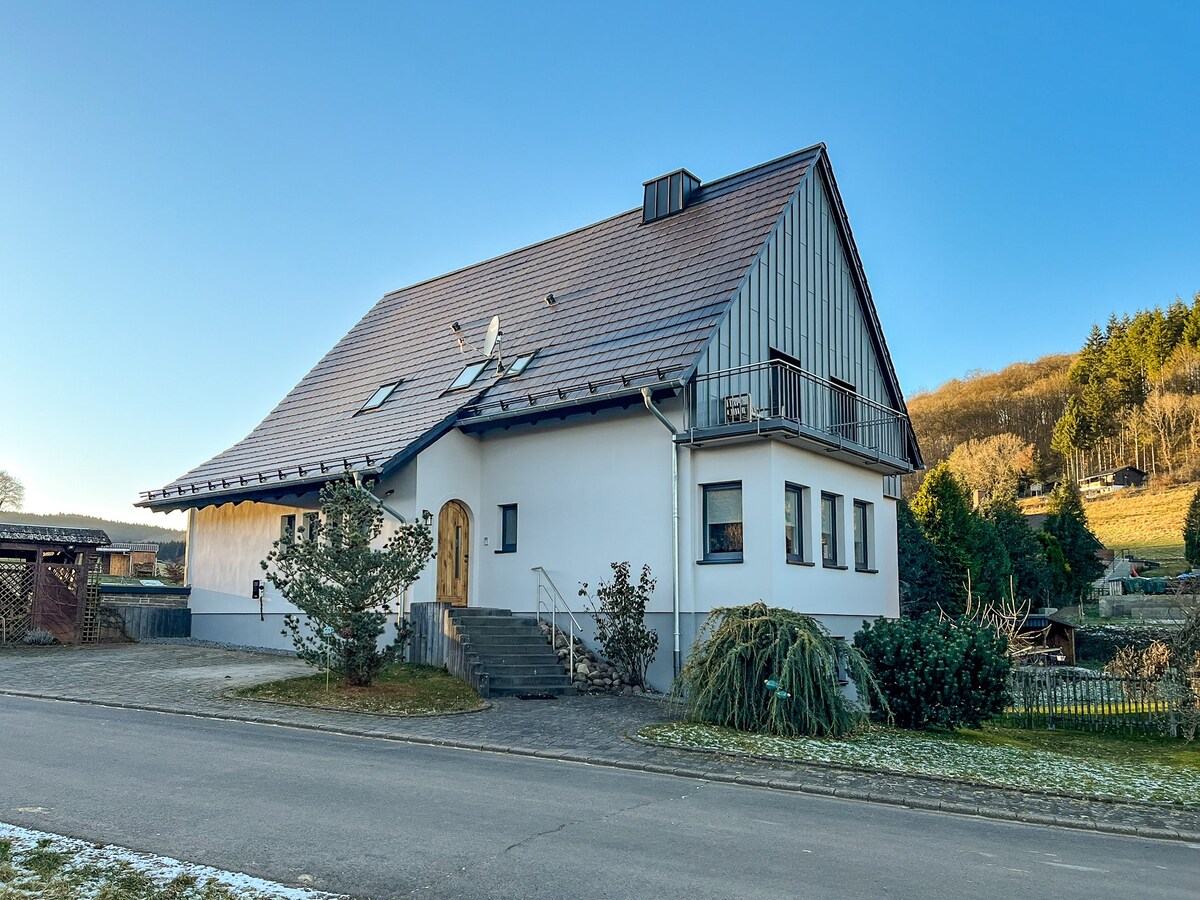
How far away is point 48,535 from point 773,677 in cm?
1845

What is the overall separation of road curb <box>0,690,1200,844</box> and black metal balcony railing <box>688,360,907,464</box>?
6659 mm

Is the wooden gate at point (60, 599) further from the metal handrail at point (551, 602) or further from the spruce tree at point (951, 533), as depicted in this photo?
the spruce tree at point (951, 533)

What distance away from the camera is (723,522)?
16891 mm

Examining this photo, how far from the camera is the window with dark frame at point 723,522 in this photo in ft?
54.9

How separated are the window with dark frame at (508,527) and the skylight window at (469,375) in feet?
9.18

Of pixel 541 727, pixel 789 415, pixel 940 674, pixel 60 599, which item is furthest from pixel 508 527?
pixel 60 599

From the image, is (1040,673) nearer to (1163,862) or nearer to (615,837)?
(1163,862)

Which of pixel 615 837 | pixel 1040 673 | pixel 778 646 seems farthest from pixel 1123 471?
pixel 615 837

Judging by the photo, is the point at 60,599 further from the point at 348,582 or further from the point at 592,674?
the point at 592,674

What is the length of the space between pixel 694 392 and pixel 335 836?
1130 centimetres

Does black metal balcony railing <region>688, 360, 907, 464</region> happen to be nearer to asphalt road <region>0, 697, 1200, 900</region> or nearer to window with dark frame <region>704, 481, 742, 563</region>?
window with dark frame <region>704, 481, 742, 563</region>

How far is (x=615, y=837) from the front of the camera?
719 centimetres

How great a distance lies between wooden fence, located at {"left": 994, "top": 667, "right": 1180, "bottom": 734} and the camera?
52.3 ft

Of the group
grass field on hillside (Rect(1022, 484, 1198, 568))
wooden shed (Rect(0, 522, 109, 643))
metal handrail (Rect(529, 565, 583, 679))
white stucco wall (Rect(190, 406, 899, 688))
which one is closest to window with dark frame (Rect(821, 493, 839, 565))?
white stucco wall (Rect(190, 406, 899, 688))
